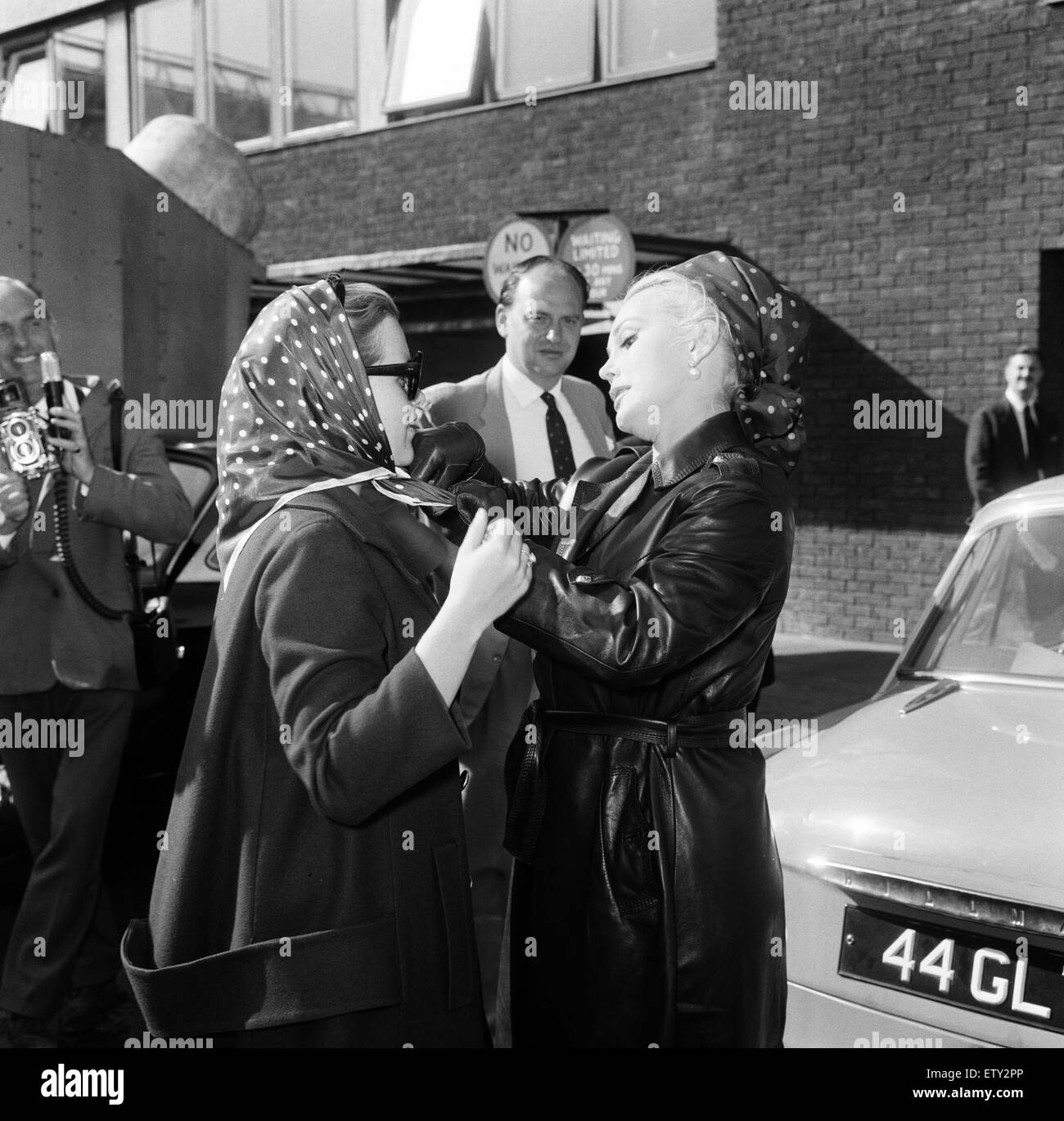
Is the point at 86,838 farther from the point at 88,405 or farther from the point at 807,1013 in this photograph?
the point at 807,1013

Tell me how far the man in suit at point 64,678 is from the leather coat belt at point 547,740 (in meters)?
1.85

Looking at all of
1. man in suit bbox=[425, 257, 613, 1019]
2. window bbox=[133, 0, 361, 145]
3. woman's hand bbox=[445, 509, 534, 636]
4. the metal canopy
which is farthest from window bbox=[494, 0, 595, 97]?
woman's hand bbox=[445, 509, 534, 636]

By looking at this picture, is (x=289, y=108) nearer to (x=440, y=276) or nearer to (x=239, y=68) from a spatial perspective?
(x=239, y=68)

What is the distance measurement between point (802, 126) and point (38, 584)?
8.08m

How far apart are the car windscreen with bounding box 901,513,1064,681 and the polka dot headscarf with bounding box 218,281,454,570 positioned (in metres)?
1.84

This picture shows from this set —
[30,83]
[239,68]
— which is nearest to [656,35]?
[239,68]

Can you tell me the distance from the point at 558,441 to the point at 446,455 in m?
1.84

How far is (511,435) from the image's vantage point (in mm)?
4098

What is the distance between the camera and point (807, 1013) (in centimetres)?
244

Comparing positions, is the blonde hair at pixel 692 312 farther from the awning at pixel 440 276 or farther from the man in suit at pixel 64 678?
the awning at pixel 440 276

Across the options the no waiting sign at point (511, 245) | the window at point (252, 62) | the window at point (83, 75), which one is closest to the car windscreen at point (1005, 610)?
the no waiting sign at point (511, 245)

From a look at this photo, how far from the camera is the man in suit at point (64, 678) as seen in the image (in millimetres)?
3580

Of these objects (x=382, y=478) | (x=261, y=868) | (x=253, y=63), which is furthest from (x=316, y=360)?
(x=253, y=63)

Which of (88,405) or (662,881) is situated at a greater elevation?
(88,405)
